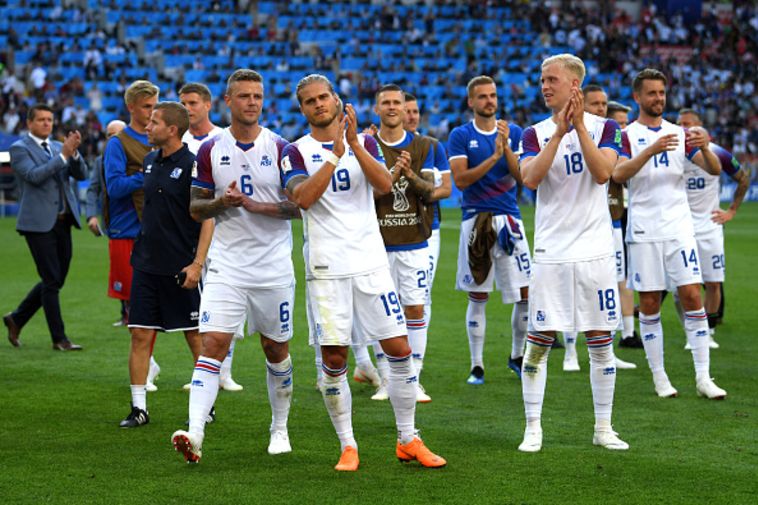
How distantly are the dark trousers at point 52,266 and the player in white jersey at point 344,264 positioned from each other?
573cm

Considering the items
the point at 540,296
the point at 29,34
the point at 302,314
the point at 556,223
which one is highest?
the point at 29,34

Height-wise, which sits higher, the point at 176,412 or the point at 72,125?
the point at 72,125

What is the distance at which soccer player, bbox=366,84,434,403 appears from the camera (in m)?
9.22

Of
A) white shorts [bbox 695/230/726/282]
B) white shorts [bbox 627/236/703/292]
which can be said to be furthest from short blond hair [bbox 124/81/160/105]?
white shorts [bbox 695/230/726/282]

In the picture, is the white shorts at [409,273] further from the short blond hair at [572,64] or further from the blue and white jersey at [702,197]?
the blue and white jersey at [702,197]

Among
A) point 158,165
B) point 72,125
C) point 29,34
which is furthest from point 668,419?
point 29,34

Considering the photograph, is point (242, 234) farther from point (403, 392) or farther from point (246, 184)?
point (403, 392)

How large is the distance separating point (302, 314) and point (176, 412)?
621 centimetres

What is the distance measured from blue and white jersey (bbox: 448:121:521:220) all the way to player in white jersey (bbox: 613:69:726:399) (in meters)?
1.21

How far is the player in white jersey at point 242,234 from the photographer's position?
7.15m

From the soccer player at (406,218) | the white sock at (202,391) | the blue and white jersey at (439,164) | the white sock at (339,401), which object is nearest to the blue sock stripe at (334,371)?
the white sock at (339,401)

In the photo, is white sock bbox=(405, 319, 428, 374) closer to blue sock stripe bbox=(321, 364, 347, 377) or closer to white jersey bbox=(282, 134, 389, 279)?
blue sock stripe bbox=(321, 364, 347, 377)

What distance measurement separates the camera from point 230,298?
7.17m

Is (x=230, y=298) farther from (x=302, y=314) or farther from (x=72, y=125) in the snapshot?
(x=72, y=125)
